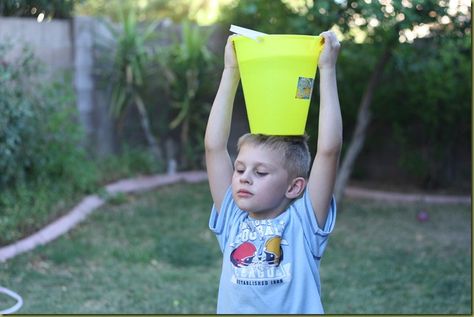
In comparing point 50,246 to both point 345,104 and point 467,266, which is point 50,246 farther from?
point 345,104

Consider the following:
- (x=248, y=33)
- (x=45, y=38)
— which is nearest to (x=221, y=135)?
(x=248, y=33)

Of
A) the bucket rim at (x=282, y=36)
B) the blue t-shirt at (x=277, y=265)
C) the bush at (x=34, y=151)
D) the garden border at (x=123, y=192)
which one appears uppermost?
the bucket rim at (x=282, y=36)

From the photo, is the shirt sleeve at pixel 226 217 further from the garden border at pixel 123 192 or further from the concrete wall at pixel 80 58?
the concrete wall at pixel 80 58

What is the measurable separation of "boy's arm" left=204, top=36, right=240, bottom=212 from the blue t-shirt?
19 cm

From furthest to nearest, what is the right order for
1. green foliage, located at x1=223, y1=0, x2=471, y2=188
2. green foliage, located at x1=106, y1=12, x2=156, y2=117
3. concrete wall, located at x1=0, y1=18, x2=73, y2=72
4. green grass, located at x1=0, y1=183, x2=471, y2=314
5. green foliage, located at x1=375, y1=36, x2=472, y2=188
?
green foliage, located at x1=375, y1=36, x2=472, y2=188
green foliage, located at x1=106, y1=12, x2=156, y2=117
green foliage, located at x1=223, y1=0, x2=471, y2=188
concrete wall, located at x1=0, y1=18, x2=73, y2=72
green grass, located at x1=0, y1=183, x2=471, y2=314

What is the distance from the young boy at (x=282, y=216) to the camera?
2.36m

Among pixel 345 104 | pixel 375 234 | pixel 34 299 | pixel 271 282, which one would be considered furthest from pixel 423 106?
pixel 271 282

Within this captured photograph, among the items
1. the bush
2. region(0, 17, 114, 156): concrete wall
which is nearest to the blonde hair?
the bush

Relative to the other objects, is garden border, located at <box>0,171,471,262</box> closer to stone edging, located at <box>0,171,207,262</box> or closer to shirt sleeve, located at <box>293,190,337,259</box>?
stone edging, located at <box>0,171,207,262</box>

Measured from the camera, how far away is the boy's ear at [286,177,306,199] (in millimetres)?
2443

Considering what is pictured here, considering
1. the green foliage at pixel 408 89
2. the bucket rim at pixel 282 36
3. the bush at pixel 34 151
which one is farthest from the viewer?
the green foliage at pixel 408 89


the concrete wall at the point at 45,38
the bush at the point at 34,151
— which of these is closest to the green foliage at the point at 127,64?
the concrete wall at the point at 45,38

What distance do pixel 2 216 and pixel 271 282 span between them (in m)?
3.94

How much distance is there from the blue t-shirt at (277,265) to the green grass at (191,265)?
2166mm
